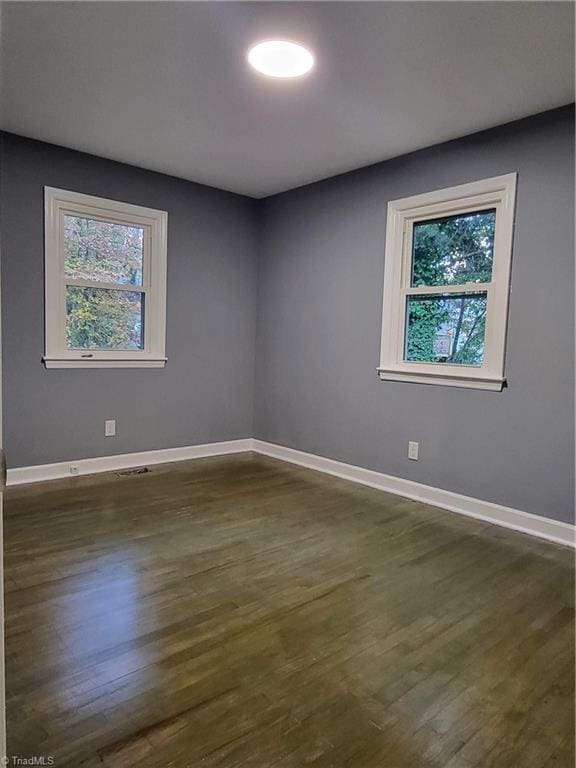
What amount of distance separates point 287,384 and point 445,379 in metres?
1.66

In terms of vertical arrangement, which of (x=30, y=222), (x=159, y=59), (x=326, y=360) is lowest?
(x=326, y=360)

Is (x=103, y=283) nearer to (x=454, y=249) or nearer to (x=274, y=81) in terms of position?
(x=274, y=81)

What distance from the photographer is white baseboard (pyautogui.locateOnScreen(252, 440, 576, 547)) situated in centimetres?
296

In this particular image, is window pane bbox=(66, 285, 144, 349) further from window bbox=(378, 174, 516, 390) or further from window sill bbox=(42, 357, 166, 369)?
window bbox=(378, 174, 516, 390)

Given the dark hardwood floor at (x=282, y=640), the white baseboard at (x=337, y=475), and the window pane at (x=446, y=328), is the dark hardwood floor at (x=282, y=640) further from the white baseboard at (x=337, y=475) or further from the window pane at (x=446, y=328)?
the window pane at (x=446, y=328)

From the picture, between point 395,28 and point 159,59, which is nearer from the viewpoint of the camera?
point 395,28

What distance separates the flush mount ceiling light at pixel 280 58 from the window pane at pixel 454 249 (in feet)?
4.90

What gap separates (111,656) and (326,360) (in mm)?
2978

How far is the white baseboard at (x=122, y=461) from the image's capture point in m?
3.72

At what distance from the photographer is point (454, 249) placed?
11.4 ft

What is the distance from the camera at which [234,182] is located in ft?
14.4

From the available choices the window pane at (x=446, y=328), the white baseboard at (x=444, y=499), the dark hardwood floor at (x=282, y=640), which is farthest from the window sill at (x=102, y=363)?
the window pane at (x=446, y=328)

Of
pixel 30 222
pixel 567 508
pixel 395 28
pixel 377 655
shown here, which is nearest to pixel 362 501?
pixel 567 508

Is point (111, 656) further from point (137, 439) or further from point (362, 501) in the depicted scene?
point (137, 439)
